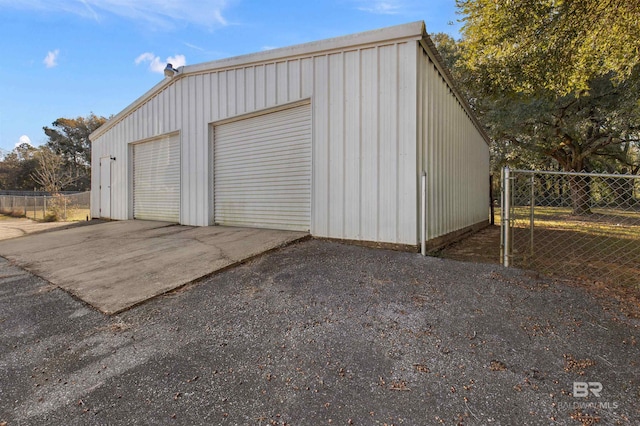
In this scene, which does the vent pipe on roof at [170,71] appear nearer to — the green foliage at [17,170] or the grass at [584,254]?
the grass at [584,254]

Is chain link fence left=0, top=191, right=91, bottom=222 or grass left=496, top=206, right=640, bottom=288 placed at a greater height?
chain link fence left=0, top=191, right=91, bottom=222

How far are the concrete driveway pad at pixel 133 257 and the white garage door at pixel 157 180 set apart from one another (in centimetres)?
148

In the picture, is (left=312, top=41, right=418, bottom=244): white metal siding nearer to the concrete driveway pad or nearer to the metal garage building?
the metal garage building

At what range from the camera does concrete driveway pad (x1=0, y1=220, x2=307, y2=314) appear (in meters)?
3.44

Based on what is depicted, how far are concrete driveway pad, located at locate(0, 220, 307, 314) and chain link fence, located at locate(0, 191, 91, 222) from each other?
8.74m

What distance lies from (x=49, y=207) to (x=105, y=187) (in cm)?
662

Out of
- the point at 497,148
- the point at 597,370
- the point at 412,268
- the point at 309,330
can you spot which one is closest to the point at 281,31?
the point at 412,268

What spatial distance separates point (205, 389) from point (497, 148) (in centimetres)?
1977

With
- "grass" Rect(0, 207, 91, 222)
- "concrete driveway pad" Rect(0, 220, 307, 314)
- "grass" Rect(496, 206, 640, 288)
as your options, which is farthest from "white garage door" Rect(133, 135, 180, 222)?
"grass" Rect(0, 207, 91, 222)

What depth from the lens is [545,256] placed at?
512 cm

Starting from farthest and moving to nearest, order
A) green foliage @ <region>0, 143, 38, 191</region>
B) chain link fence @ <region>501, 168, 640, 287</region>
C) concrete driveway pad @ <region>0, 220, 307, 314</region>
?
green foliage @ <region>0, 143, 38, 191</region>
chain link fence @ <region>501, 168, 640, 287</region>
concrete driveway pad @ <region>0, 220, 307, 314</region>

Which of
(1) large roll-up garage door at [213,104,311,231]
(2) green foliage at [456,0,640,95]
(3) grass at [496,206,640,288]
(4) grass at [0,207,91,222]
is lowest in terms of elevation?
(3) grass at [496,206,640,288]

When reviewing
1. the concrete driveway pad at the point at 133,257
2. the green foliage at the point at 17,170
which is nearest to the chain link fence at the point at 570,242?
the concrete driveway pad at the point at 133,257

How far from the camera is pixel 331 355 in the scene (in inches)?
82.4
